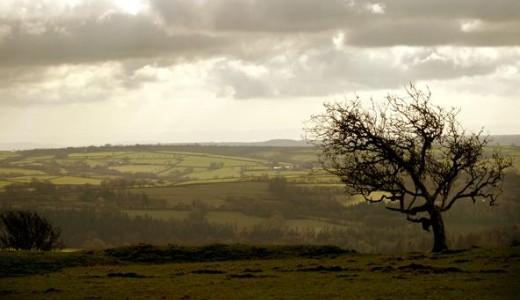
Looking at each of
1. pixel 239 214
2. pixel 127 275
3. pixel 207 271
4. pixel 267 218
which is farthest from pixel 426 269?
pixel 267 218

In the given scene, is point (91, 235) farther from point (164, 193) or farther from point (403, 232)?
point (403, 232)

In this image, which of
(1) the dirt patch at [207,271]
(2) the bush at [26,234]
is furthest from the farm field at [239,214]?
(1) the dirt patch at [207,271]


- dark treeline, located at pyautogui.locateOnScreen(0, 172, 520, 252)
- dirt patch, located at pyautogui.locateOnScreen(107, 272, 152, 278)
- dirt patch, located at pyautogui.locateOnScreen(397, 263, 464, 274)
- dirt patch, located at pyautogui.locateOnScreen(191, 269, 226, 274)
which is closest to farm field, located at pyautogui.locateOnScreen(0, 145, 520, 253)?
dark treeline, located at pyautogui.locateOnScreen(0, 172, 520, 252)

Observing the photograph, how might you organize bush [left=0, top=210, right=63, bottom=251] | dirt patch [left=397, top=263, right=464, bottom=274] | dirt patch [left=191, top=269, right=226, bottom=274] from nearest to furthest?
1. dirt patch [left=397, top=263, right=464, bottom=274]
2. dirt patch [left=191, top=269, right=226, bottom=274]
3. bush [left=0, top=210, right=63, bottom=251]

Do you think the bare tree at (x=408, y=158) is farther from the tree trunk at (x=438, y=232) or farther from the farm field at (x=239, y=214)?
the farm field at (x=239, y=214)

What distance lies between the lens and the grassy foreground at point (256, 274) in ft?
85.0

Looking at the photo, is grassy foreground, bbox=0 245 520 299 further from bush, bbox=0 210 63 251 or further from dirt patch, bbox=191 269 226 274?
bush, bbox=0 210 63 251

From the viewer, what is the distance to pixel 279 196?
16625cm

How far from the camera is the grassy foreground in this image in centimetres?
2592

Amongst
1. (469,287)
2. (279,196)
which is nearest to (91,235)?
(279,196)

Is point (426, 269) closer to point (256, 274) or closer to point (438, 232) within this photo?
point (256, 274)

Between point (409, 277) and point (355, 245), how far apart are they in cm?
10252

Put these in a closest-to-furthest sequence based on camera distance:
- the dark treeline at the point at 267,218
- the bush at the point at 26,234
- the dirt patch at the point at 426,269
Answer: the dirt patch at the point at 426,269, the bush at the point at 26,234, the dark treeline at the point at 267,218

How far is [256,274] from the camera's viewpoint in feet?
106
